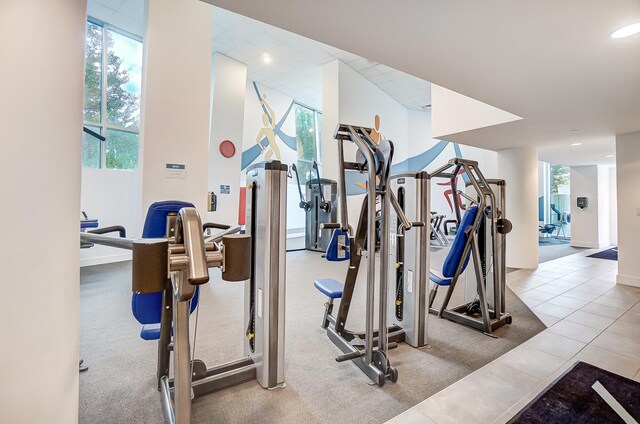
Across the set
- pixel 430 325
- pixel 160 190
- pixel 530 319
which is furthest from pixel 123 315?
pixel 530 319

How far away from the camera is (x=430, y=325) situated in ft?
10.1

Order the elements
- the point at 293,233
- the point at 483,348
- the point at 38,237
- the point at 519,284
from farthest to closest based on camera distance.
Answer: the point at 293,233 < the point at 519,284 < the point at 483,348 < the point at 38,237

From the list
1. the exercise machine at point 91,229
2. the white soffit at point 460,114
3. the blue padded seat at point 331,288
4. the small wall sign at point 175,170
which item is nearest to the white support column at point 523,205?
the white soffit at point 460,114

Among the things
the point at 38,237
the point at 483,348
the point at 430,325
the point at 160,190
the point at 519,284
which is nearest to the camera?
the point at 38,237

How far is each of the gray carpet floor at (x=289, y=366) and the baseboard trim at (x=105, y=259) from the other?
1737 millimetres

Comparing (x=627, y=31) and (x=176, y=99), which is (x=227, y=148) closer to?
(x=176, y=99)

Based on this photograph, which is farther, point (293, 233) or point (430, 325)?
point (293, 233)

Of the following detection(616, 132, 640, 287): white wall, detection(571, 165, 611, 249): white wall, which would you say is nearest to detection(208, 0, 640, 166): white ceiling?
detection(616, 132, 640, 287): white wall

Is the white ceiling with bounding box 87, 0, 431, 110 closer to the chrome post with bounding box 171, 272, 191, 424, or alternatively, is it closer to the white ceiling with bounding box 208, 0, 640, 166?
the white ceiling with bounding box 208, 0, 640, 166

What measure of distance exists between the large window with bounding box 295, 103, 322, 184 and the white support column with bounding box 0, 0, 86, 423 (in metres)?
8.26

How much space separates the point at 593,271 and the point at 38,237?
797 cm

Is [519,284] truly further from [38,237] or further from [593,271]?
[38,237]

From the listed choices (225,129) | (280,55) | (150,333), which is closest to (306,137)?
(280,55)

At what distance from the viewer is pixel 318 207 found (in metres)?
7.51
